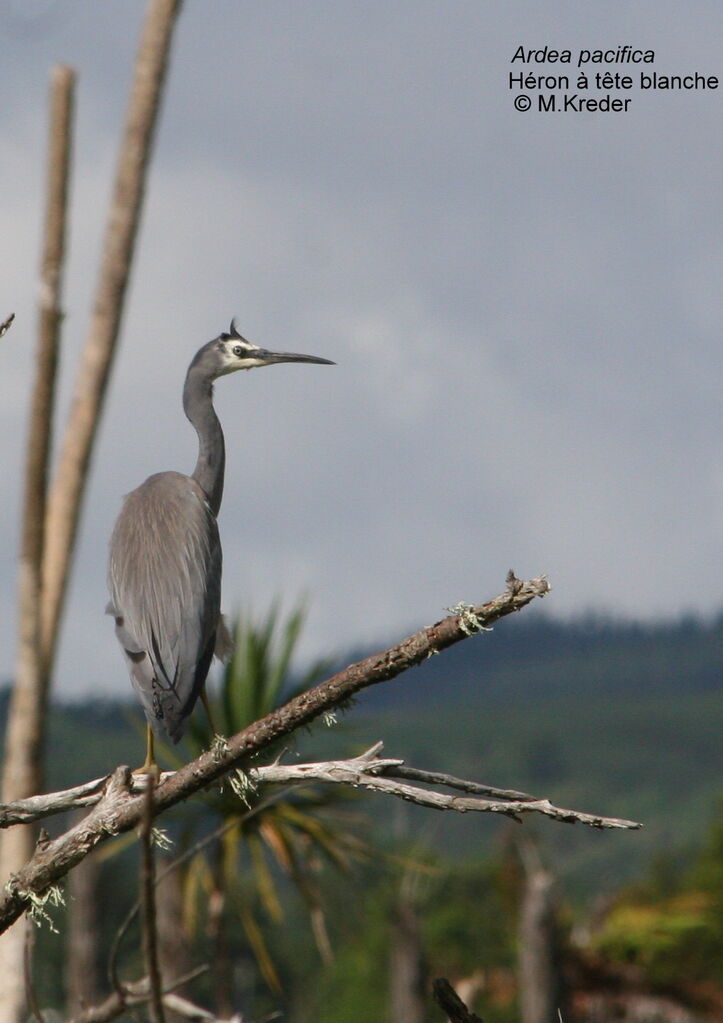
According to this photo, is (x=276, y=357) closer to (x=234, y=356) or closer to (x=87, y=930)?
(x=234, y=356)

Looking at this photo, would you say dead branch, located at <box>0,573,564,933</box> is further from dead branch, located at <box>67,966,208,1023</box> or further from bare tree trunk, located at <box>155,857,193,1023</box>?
bare tree trunk, located at <box>155,857,193,1023</box>

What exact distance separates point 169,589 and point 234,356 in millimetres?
1486

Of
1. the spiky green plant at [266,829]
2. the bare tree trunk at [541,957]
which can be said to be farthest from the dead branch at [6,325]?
the bare tree trunk at [541,957]

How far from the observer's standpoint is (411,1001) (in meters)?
30.2

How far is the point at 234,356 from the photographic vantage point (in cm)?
683

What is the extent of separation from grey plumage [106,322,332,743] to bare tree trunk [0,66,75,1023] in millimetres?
2923

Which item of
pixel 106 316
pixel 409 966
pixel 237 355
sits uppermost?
pixel 106 316

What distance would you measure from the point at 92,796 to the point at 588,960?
21.9 meters

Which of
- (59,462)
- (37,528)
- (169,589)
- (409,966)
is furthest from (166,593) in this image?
(409,966)

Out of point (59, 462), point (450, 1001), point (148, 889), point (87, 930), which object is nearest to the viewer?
point (148, 889)

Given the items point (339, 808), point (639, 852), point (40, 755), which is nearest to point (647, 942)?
point (339, 808)

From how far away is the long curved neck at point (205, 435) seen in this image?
643cm

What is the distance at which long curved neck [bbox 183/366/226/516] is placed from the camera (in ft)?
21.1

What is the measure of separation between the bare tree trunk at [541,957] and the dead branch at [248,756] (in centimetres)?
1754
